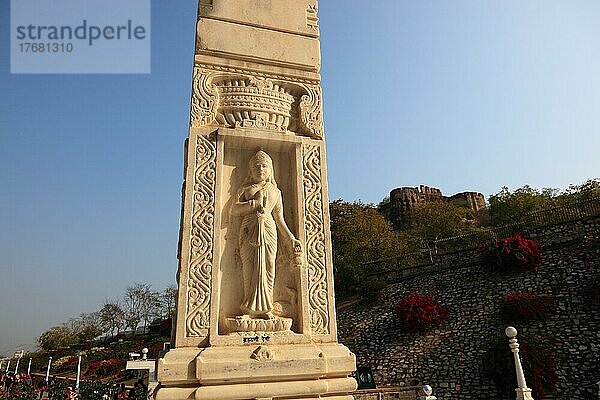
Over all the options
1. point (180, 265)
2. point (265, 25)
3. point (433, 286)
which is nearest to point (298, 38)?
point (265, 25)

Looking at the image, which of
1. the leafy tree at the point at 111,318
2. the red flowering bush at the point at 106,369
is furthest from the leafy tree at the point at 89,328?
the red flowering bush at the point at 106,369

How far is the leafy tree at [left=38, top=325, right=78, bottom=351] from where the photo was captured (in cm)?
3578

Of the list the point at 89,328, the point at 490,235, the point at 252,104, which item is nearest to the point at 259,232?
the point at 252,104

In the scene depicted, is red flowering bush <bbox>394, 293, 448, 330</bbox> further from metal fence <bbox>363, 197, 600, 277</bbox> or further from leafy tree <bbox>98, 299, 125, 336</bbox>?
leafy tree <bbox>98, 299, 125, 336</bbox>

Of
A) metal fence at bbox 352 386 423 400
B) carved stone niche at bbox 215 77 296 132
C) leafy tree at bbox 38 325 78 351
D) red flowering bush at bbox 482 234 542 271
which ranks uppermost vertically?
carved stone niche at bbox 215 77 296 132

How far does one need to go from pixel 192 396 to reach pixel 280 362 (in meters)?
0.75

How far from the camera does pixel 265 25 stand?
14.5ft

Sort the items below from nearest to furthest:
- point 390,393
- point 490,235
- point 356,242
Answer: point 390,393 → point 490,235 → point 356,242

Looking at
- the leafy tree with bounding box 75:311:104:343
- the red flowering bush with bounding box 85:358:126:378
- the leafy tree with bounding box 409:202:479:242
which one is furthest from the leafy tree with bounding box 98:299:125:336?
the leafy tree with bounding box 409:202:479:242

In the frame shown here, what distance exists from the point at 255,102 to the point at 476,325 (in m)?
16.1

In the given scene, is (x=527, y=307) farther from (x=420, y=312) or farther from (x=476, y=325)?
(x=420, y=312)

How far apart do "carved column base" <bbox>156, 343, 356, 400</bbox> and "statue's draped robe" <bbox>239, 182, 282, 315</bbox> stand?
A: 1.33 feet

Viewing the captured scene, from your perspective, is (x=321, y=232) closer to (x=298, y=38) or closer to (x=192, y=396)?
(x=192, y=396)

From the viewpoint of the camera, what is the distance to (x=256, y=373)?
125 inches
